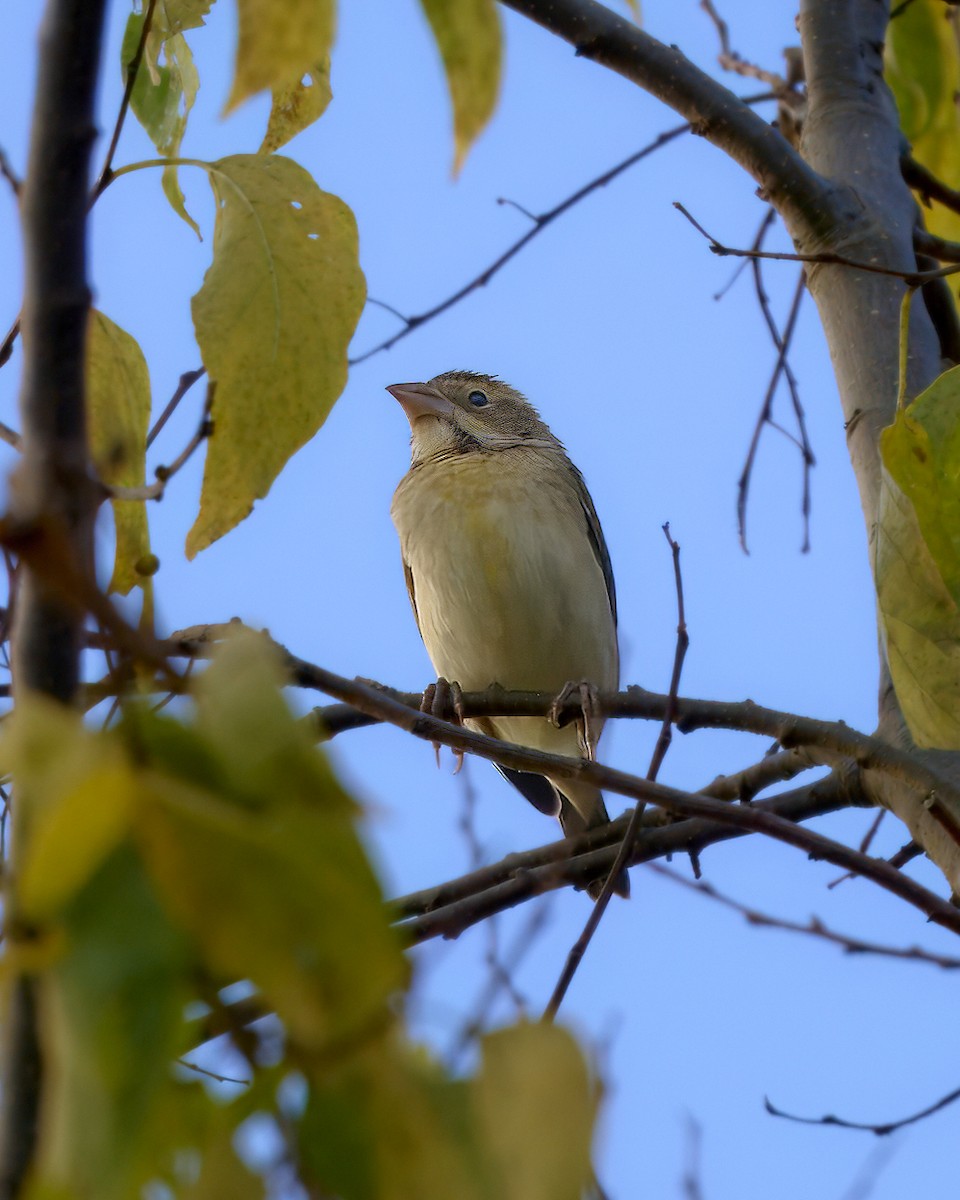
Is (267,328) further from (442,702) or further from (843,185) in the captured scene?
(442,702)

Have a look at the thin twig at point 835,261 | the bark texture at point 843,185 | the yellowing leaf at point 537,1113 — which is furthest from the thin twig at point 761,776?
the yellowing leaf at point 537,1113

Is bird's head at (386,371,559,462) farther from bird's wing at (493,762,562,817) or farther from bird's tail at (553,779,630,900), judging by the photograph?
bird's tail at (553,779,630,900)

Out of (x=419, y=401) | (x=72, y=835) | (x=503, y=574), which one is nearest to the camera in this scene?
(x=72, y=835)

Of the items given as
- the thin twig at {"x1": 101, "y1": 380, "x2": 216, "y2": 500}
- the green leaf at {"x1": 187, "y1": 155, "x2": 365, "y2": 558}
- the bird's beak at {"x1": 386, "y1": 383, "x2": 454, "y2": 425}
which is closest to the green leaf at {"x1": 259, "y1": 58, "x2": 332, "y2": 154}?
the green leaf at {"x1": 187, "y1": 155, "x2": 365, "y2": 558}

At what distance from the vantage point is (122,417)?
6.48ft

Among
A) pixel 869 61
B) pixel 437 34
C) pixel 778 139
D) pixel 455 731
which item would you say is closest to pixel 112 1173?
pixel 437 34

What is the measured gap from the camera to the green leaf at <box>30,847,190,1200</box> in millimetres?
884

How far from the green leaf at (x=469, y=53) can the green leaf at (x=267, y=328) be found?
82cm

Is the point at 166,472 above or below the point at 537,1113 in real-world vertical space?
above

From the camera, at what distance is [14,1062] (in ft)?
3.63

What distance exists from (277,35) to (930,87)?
12.1 ft

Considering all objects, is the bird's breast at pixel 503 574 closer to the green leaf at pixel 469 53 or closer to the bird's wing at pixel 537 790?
the bird's wing at pixel 537 790

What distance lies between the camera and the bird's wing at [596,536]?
6762 millimetres

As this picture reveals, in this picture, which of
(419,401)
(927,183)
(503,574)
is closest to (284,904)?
(927,183)
